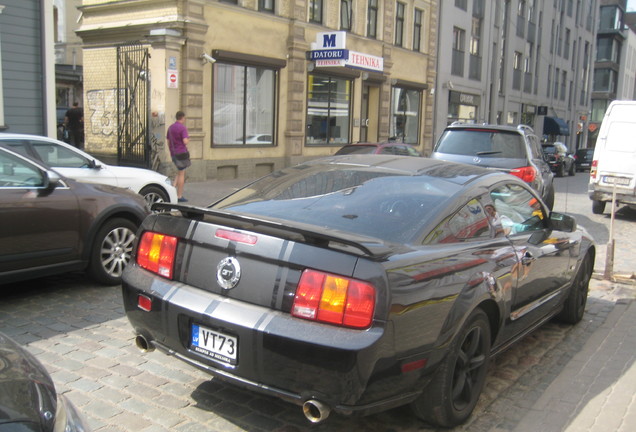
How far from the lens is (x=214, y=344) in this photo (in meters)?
3.30

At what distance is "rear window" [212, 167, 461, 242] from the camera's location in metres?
3.68

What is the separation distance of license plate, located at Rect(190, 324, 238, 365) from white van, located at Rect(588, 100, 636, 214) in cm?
1197

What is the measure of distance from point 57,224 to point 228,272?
3.14 metres

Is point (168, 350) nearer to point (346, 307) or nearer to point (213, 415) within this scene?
point (213, 415)

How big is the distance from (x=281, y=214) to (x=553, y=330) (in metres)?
3.22

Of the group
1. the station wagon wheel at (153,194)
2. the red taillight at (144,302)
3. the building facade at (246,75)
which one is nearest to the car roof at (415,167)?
the red taillight at (144,302)

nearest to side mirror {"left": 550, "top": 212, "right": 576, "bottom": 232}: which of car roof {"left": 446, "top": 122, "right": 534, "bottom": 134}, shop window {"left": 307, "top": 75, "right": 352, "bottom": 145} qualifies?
car roof {"left": 446, "top": 122, "right": 534, "bottom": 134}

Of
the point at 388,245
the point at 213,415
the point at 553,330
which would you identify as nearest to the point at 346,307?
the point at 388,245

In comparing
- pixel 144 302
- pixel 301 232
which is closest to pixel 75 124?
pixel 144 302

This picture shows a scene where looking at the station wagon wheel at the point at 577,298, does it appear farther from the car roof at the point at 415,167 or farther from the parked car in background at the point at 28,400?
the parked car in background at the point at 28,400

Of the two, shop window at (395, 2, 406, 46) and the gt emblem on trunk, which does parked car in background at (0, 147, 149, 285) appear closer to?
the gt emblem on trunk

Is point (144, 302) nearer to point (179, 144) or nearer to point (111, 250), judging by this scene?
point (111, 250)

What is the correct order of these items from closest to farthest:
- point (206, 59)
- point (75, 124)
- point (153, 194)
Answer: point (153, 194), point (206, 59), point (75, 124)

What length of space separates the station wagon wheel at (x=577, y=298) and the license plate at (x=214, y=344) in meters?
3.58
